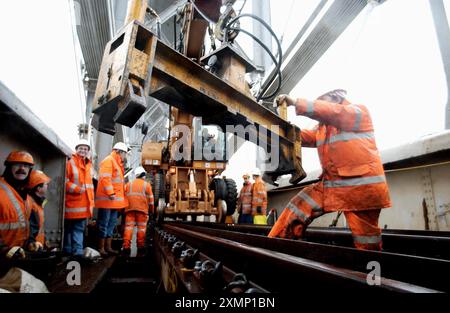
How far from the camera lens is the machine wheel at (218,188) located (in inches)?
257

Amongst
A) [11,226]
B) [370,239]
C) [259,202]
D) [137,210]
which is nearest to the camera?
[370,239]

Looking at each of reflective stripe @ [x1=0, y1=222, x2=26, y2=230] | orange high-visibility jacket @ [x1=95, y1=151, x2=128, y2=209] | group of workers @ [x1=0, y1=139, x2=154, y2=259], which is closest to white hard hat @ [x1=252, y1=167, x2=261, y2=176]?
group of workers @ [x1=0, y1=139, x2=154, y2=259]

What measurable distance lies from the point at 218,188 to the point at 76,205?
132 inches

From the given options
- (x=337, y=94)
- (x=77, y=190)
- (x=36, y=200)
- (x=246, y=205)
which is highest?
(x=337, y=94)

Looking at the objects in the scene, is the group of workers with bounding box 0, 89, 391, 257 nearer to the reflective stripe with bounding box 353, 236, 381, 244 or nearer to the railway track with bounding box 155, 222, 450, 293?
the reflective stripe with bounding box 353, 236, 381, 244

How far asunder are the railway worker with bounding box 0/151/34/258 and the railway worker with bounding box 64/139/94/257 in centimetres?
96

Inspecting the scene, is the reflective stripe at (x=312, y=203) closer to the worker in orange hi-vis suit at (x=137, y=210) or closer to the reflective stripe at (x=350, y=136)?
the reflective stripe at (x=350, y=136)

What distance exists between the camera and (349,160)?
218cm

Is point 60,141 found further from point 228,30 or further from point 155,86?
point 228,30

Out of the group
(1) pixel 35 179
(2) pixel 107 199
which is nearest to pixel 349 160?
(1) pixel 35 179

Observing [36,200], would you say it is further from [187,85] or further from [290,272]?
[290,272]

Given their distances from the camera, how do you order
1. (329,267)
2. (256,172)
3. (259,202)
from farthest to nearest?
(256,172) → (259,202) → (329,267)

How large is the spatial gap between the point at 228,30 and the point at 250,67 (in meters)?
0.45

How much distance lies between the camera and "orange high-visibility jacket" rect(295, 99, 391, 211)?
2072mm
